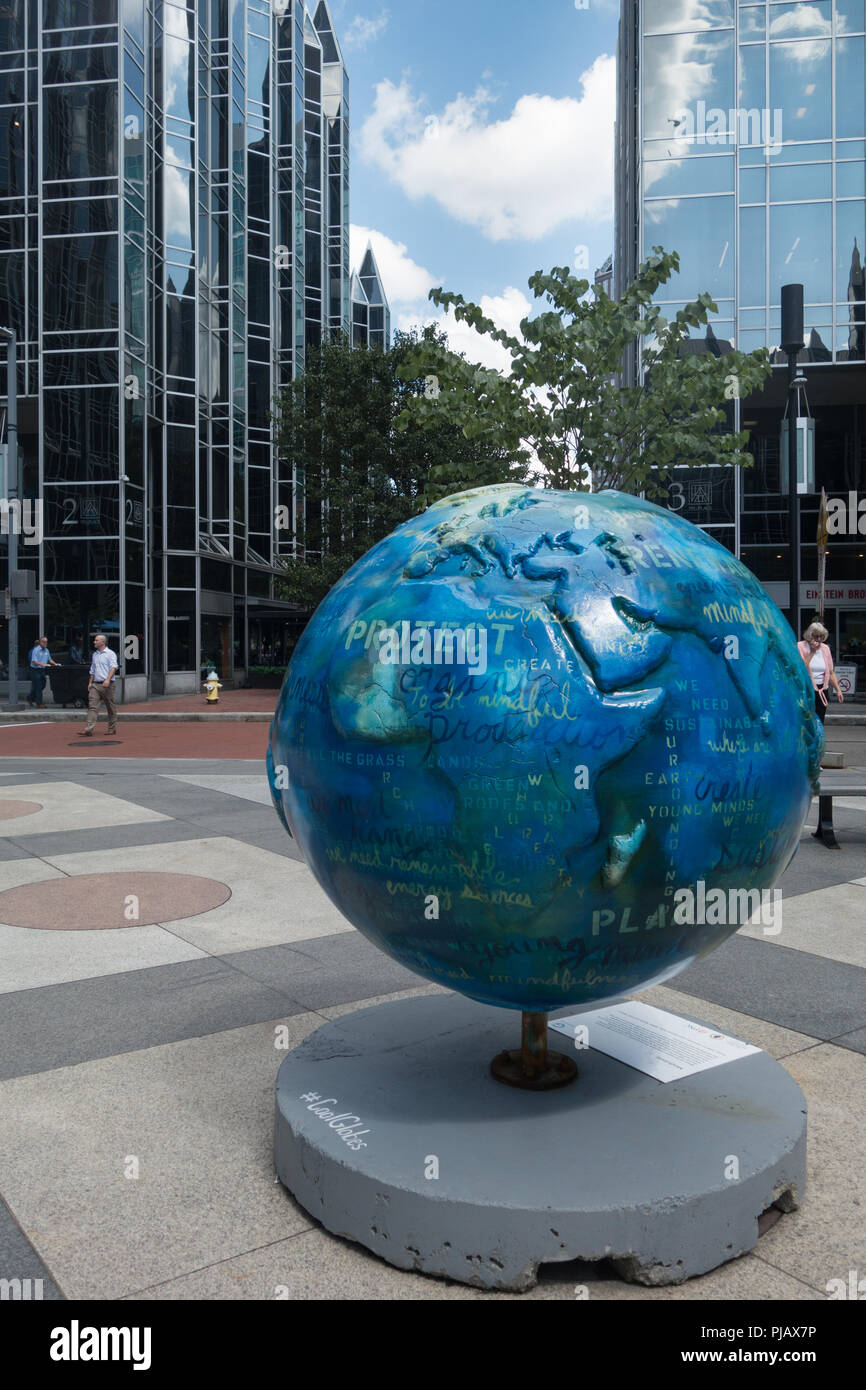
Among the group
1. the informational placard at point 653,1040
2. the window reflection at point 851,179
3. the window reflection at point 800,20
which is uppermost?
the window reflection at point 800,20

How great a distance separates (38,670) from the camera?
25125 millimetres

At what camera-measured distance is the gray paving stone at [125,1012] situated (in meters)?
4.28

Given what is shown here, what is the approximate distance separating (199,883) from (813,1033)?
4.29 metres

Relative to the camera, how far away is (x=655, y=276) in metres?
16.2

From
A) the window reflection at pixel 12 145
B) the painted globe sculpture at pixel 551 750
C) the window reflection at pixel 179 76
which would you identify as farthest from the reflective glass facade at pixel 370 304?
the painted globe sculpture at pixel 551 750

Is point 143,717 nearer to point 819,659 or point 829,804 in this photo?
point 819,659

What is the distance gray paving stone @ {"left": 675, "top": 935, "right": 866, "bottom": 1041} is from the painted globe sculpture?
186cm

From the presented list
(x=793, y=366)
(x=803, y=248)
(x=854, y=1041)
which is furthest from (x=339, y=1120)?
(x=803, y=248)

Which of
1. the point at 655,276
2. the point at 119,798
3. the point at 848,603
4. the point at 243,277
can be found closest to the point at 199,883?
the point at 119,798

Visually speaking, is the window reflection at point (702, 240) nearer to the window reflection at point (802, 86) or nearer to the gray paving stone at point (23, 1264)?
the window reflection at point (802, 86)

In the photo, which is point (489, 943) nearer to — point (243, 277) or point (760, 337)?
point (760, 337)
